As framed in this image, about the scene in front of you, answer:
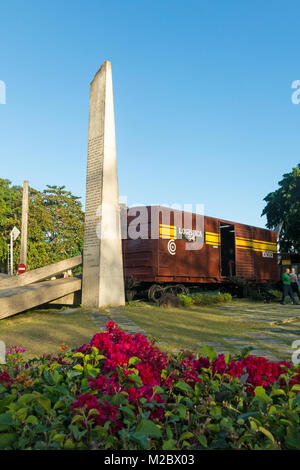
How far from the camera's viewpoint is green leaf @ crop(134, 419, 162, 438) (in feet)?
5.69

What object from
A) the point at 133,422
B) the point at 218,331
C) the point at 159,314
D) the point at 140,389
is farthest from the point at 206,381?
the point at 159,314

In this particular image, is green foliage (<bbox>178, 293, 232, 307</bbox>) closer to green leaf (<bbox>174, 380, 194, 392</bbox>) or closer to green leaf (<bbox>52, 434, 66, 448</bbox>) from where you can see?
green leaf (<bbox>174, 380, 194, 392</bbox>)

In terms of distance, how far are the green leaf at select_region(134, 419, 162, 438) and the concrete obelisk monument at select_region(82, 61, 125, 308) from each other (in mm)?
8906

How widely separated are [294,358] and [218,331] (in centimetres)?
248

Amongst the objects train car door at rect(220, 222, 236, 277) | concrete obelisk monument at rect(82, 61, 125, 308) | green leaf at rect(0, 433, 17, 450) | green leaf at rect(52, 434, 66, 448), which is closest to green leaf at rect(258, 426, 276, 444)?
green leaf at rect(52, 434, 66, 448)

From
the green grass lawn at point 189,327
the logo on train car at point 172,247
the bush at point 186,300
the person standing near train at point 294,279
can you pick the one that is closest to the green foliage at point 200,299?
the bush at point 186,300

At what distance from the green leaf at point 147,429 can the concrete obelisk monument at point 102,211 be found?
8906 millimetres

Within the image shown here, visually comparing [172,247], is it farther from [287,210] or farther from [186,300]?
[287,210]

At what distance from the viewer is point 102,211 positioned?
10820mm

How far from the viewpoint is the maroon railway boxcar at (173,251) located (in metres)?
12.6

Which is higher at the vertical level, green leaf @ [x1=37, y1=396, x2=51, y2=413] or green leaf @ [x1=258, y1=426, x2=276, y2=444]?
green leaf @ [x1=37, y1=396, x2=51, y2=413]

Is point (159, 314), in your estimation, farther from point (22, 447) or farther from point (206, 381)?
point (22, 447)

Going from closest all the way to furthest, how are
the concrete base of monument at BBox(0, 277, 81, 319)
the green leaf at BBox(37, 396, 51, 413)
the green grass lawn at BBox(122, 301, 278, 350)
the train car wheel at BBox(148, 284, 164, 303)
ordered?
the green leaf at BBox(37, 396, 51, 413), the green grass lawn at BBox(122, 301, 278, 350), the concrete base of monument at BBox(0, 277, 81, 319), the train car wheel at BBox(148, 284, 164, 303)

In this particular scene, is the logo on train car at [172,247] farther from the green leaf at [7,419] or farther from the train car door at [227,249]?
the green leaf at [7,419]
